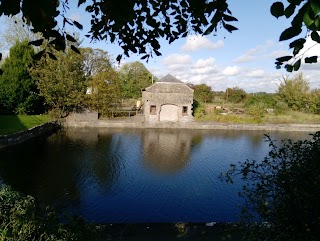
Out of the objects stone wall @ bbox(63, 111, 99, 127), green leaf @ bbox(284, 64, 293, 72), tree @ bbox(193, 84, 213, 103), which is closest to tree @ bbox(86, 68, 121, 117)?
stone wall @ bbox(63, 111, 99, 127)

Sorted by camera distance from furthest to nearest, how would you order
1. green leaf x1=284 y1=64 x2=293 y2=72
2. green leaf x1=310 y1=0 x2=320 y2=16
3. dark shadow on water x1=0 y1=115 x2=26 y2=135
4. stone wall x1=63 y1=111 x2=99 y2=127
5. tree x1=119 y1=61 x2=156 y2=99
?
tree x1=119 y1=61 x2=156 y2=99
stone wall x1=63 y1=111 x2=99 y2=127
dark shadow on water x1=0 y1=115 x2=26 y2=135
green leaf x1=284 y1=64 x2=293 y2=72
green leaf x1=310 y1=0 x2=320 y2=16

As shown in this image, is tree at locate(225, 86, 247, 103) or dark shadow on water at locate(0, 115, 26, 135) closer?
dark shadow on water at locate(0, 115, 26, 135)

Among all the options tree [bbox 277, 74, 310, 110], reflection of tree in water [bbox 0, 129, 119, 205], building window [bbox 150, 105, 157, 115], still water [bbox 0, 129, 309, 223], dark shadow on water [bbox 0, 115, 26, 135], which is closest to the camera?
still water [bbox 0, 129, 309, 223]

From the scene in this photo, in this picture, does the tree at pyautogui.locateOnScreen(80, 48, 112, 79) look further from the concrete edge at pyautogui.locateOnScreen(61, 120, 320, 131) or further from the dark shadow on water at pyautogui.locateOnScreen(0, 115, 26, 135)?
the dark shadow on water at pyautogui.locateOnScreen(0, 115, 26, 135)

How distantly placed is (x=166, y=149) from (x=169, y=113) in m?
10.5

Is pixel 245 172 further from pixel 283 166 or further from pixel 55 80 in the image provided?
pixel 55 80

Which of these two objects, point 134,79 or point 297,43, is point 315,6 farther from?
point 134,79

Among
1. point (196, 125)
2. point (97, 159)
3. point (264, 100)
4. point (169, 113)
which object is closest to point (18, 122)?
point (97, 159)

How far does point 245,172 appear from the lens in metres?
5.45

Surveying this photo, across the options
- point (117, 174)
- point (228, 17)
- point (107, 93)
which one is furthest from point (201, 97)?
point (228, 17)

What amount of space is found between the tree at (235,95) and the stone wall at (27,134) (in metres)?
29.3

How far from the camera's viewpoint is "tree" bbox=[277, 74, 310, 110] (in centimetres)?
3853

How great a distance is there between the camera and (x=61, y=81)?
26.0 metres

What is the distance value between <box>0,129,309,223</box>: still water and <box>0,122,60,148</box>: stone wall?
22.0 inches
